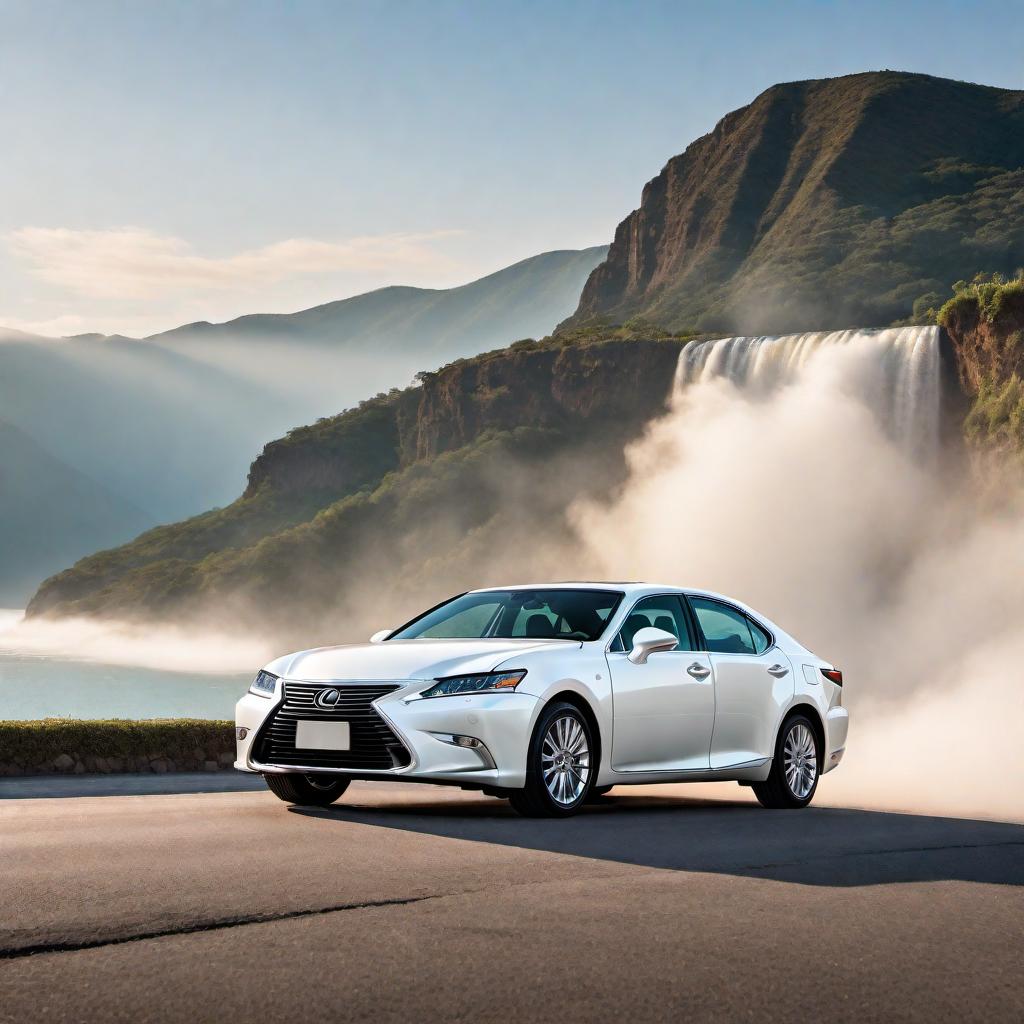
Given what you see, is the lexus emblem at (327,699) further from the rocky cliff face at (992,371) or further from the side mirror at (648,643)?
the rocky cliff face at (992,371)

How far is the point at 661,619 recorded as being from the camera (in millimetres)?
11297

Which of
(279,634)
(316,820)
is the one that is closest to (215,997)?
(316,820)

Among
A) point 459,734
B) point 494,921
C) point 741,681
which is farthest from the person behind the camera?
point 741,681

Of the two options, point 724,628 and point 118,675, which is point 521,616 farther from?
point 118,675

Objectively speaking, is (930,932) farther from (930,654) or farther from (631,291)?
(631,291)

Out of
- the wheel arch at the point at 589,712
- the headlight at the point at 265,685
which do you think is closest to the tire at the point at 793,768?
the wheel arch at the point at 589,712

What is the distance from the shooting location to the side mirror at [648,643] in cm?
1041

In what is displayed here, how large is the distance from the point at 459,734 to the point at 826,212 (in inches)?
4580

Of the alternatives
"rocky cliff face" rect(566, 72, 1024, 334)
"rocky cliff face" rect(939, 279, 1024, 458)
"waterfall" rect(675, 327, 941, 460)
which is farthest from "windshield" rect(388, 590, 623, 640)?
"rocky cliff face" rect(566, 72, 1024, 334)

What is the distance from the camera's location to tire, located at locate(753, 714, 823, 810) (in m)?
11.8

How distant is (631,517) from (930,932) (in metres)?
75.1

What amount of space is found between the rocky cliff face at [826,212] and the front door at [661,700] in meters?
92.7

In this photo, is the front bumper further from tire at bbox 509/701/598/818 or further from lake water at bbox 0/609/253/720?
lake water at bbox 0/609/253/720

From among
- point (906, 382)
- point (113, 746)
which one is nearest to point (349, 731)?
point (113, 746)
